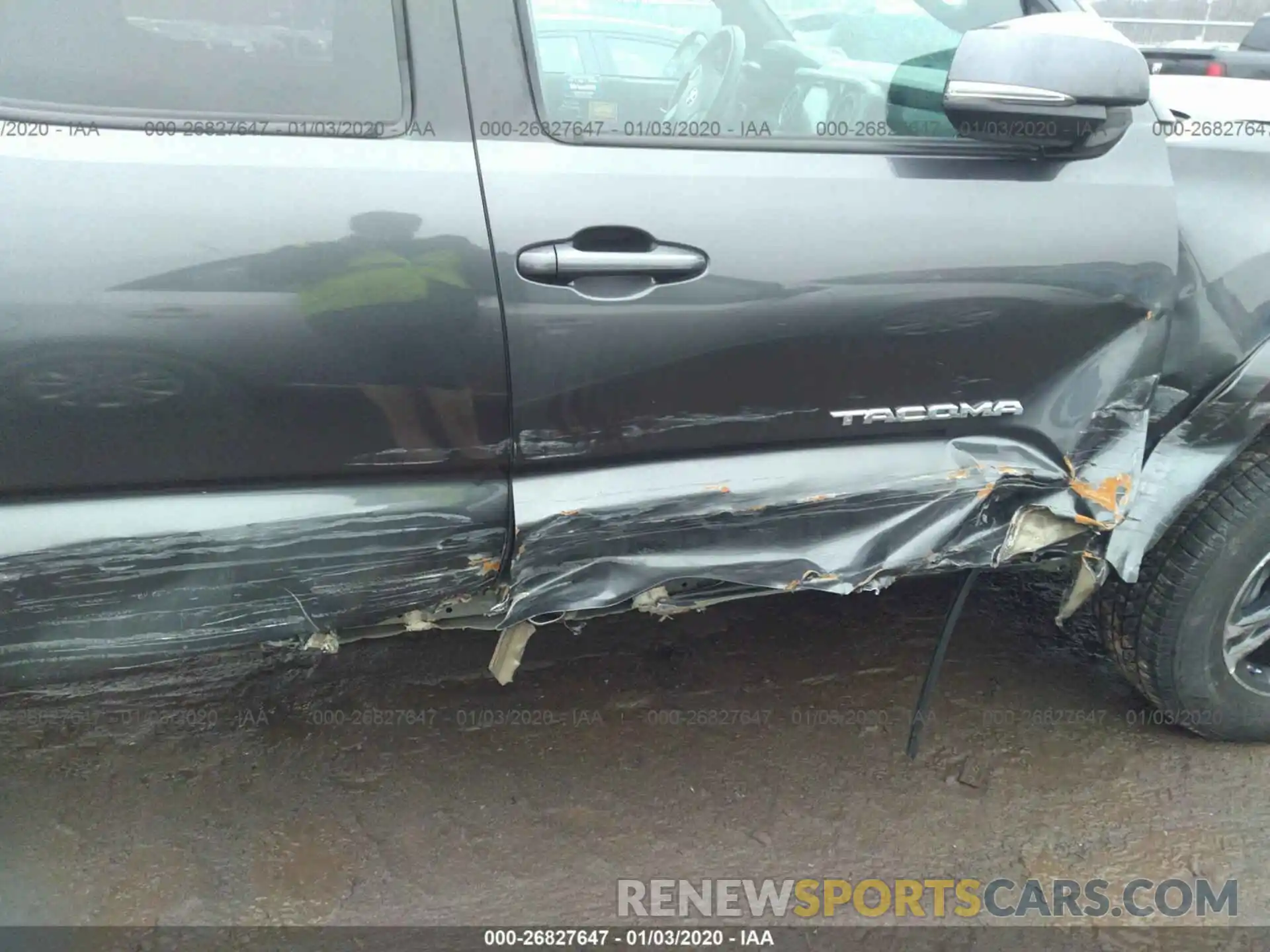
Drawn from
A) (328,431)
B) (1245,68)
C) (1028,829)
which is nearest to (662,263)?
(328,431)

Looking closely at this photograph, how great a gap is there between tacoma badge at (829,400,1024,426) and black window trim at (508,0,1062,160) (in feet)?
1.47

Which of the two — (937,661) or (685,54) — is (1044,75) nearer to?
(685,54)

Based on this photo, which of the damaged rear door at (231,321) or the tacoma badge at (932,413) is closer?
the damaged rear door at (231,321)

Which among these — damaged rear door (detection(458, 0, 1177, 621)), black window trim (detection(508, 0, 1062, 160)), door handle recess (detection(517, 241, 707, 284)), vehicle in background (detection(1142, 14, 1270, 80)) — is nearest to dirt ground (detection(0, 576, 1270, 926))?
damaged rear door (detection(458, 0, 1177, 621))

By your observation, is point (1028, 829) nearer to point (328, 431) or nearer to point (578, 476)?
point (578, 476)

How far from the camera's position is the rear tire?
2037 millimetres

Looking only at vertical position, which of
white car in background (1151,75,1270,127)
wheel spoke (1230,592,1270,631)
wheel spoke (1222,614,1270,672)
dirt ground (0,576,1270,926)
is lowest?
dirt ground (0,576,1270,926)

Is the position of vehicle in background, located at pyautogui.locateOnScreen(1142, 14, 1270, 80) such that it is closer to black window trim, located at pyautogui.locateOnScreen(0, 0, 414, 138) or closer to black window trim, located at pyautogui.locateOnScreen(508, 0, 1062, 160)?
black window trim, located at pyautogui.locateOnScreen(508, 0, 1062, 160)

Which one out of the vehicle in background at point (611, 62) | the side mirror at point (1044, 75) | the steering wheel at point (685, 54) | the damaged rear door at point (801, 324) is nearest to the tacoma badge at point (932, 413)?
the damaged rear door at point (801, 324)

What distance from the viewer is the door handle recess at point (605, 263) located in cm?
153

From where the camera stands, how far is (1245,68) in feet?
20.1

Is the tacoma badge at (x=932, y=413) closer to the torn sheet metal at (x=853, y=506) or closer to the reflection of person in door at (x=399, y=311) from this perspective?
the torn sheet metal at (x=853, y=506)

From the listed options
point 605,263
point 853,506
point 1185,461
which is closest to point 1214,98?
point 1185,461

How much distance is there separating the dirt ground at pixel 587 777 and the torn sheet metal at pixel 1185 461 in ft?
2.04
